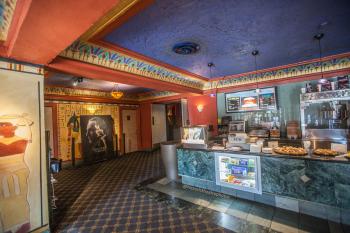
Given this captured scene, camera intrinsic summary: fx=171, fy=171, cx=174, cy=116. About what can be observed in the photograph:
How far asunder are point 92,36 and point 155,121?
741 cm

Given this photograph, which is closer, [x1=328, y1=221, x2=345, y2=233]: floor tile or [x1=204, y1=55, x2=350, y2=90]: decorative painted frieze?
[x1=328, y1=221, x2=345, y2=233]: floor tile

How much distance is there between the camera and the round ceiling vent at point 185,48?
3351 mm

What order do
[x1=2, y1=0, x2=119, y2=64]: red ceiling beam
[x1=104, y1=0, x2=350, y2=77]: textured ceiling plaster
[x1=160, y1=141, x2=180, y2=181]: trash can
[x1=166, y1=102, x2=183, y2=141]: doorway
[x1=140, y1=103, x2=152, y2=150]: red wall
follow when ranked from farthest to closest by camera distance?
[x1=166, y1=102, x2=183, y2=141]: doorway, [x1=140, y1=103, x2=152, y2=150]: red wall, [x1=160, y1=141, x2=180, y2=181]: trash can, [x1=104, y1=0, x2=350, y2=77]: textured ceiling plaster, [x1=2, y1=0, x2=119, y2=64]: red ceiling beam

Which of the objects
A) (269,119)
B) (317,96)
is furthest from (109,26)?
(269,119)

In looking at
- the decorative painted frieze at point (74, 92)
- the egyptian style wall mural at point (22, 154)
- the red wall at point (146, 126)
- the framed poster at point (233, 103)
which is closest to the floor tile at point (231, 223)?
the egyptian style wall mural at point (22, 154)

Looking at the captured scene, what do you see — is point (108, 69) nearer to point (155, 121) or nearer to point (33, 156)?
point (33, 156)

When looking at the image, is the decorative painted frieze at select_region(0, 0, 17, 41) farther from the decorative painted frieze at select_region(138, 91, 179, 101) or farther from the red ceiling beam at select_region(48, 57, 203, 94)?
the decorative painted frieze at select_region(138, 91, 179, 101)

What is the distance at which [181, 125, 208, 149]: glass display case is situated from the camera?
412cm

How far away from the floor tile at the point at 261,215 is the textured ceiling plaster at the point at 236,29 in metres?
3.20

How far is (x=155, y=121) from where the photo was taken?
10.0m

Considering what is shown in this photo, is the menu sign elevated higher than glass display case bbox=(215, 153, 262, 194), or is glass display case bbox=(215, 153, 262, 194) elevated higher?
the menu sign

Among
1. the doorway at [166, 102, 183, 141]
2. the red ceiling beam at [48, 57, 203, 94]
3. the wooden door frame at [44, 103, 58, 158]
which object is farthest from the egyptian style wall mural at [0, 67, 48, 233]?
the doorway at [166, 102, 183, 141]

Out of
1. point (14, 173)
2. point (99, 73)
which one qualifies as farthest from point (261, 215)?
point (99, 73)

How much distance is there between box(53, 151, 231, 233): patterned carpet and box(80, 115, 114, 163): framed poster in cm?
177
